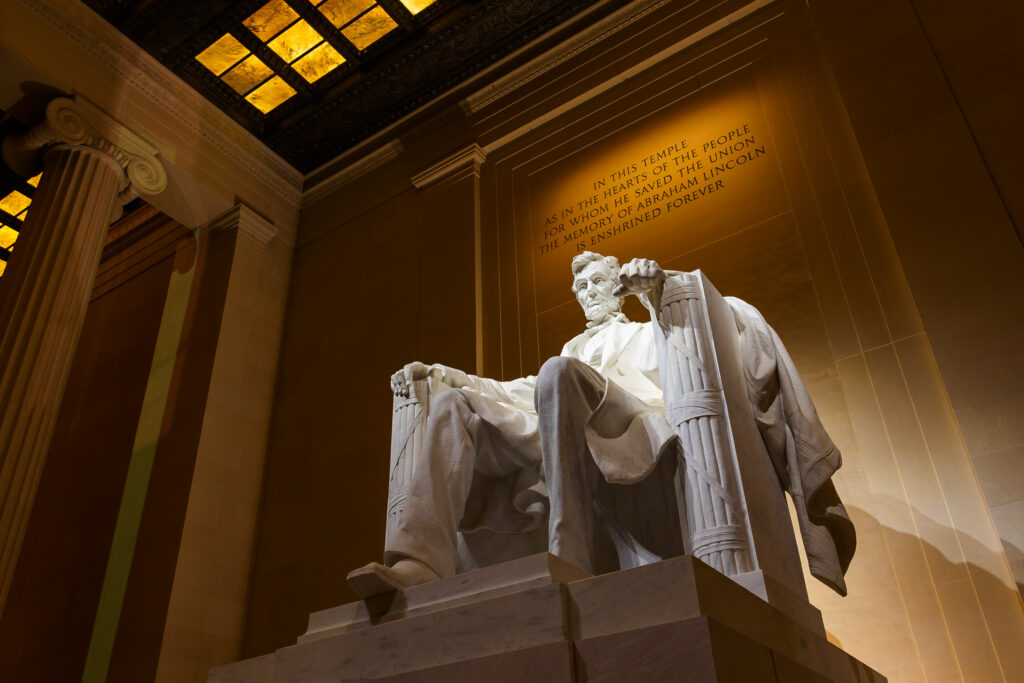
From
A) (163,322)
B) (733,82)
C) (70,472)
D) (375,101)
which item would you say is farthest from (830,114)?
(70,472)

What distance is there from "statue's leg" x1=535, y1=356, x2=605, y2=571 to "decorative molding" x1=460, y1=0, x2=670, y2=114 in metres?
4.62

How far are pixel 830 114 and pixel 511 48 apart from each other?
3.17 m

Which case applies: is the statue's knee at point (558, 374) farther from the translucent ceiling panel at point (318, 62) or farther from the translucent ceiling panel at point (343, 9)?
the translucent ceiling panel at point (318, 62)

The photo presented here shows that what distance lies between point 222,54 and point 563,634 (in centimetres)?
719

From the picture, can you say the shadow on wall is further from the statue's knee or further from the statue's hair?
the statue's knee

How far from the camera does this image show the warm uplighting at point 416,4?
766 cm

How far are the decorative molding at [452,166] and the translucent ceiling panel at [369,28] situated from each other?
4.27 feet

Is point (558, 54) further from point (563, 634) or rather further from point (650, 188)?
point (563, 634)

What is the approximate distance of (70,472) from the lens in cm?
812

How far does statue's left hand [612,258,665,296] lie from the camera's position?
3385 millimetres

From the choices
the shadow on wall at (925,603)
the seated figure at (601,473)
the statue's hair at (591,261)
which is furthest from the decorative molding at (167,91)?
the shadow on wall at (925,603)

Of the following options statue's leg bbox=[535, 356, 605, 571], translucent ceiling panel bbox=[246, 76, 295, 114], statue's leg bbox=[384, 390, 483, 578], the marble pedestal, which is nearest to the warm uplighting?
translucent ceiling panel bbox=[246, 76, 295, 114]

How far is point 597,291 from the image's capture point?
14.7 ft

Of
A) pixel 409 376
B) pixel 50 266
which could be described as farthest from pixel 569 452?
pixel 50 266
